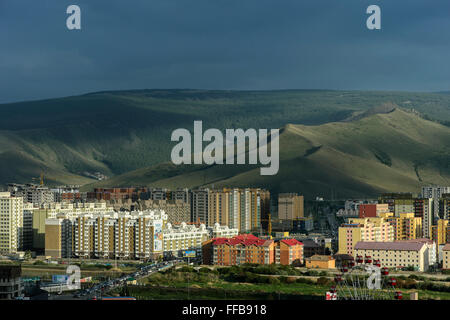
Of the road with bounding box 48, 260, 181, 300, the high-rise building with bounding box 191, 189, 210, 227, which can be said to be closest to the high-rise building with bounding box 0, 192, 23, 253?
the road with bounding box 48, 260, 181, 300

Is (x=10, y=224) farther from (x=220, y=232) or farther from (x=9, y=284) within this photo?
(x=9, y=284)

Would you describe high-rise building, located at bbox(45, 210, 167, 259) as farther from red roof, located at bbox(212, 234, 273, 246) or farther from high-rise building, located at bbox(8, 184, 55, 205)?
high-rise building, located at bbox(8, 184, 55, 205)

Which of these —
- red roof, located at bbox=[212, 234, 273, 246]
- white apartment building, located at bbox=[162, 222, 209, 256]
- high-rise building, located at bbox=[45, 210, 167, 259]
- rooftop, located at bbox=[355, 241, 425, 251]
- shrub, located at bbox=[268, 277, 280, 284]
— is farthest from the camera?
white apartment building, located at bbox=[162, 222, 209, 256]

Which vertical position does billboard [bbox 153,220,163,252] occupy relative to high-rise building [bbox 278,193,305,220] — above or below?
below

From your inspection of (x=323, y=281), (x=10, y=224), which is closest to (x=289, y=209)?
(x=10, y=224)

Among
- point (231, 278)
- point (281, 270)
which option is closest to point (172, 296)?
point (231, 278)

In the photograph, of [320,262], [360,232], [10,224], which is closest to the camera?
[320,262]
